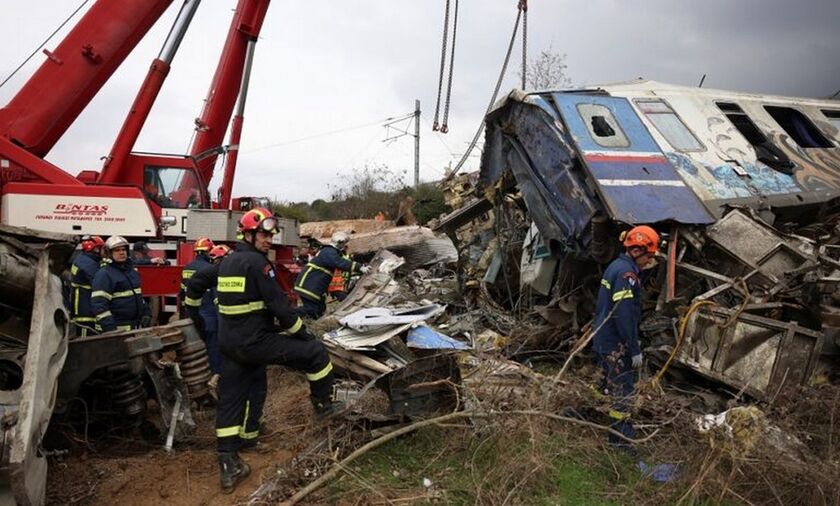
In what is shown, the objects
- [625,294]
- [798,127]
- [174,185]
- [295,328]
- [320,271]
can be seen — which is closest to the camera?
[295,328]

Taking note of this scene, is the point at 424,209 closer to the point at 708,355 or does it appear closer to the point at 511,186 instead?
the point at 511,186

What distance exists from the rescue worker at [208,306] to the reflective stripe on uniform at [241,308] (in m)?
0.71

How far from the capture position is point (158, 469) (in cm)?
386

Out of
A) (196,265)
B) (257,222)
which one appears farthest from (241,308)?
(196,265)

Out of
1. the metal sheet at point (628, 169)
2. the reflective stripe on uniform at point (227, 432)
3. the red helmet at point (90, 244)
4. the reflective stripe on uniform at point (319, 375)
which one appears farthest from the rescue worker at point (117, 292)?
the metal sheet at point (628, 169)

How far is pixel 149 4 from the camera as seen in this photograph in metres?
8.76

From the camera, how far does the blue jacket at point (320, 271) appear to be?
23.2 ft

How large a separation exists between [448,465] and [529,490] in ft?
1.83

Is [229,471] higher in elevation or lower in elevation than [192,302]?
lower

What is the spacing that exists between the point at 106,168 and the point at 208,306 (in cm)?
436

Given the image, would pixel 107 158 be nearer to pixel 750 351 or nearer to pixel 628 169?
pixel 628 169

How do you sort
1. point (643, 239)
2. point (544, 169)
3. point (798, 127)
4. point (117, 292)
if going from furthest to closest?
point (798, 127) → point (544, 169) → point (117, 292) → point (643, 239)

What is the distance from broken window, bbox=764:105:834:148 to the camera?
282 inches

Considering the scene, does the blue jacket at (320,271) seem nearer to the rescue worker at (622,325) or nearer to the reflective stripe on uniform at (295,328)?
the reflective stripe on uniform at (295,328)
